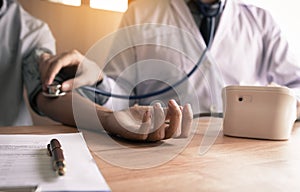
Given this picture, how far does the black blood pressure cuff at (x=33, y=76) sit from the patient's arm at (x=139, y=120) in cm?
20

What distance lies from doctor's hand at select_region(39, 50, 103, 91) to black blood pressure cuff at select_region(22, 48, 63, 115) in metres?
0.03

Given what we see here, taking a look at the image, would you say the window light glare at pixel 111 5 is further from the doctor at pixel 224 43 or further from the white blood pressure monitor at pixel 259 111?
the white blood pressure monitor at pixel 259 111

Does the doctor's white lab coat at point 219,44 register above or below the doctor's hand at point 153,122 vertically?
above

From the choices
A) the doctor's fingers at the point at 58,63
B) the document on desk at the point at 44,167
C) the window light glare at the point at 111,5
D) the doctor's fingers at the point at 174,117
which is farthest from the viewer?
the window light glare at the point at 111,5

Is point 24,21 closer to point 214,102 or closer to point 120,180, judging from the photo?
point 214,102

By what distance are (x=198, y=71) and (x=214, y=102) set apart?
0.17 m

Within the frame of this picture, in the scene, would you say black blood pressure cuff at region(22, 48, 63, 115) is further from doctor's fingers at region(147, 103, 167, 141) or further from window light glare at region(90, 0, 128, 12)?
doctor's fingers at region(147, 103, 167, 141)

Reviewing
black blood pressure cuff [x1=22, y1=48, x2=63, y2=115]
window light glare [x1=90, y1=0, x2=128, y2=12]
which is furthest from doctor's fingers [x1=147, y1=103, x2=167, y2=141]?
window light glare [x1=90, y1=0, x2=128, y2=12]

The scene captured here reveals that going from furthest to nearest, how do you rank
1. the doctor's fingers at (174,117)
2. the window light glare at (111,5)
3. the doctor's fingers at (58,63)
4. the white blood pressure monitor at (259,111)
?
the window light glare at (111,5) → the doctor's fingers at (58,63) → the white blood pressure monitor at (259,111) → the doctor's fingers at (174,117)

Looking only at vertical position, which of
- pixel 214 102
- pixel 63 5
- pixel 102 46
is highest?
pixel 63 5

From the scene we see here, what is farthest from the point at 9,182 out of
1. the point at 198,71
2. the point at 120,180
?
the point at 198,71

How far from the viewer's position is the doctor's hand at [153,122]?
1.54 feet

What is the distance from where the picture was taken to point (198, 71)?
109cm

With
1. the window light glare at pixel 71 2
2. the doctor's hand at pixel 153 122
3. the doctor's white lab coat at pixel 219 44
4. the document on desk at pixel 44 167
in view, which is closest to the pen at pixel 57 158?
the document on desk at pixel 44 167
